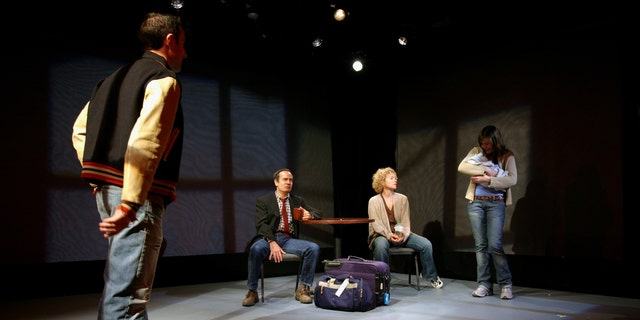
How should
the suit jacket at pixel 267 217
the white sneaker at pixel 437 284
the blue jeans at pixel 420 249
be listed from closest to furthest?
1. the suit jacket at pixel 267 217
2. the blue jeans at pixel 420 249
3. the white sneaker at pixel 437 284

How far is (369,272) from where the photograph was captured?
420cm

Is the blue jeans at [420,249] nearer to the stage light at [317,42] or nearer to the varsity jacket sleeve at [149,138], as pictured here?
the stage light at [317,42]

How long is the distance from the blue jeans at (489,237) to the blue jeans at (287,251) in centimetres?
140

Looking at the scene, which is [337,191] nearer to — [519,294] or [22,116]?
[519,294]

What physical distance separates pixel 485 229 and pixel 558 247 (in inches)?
30.5

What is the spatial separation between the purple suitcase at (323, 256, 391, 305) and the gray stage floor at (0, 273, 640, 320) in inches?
5.4

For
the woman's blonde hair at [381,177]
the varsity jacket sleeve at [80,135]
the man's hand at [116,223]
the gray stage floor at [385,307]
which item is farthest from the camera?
the woman's blonde hair at [381,177]

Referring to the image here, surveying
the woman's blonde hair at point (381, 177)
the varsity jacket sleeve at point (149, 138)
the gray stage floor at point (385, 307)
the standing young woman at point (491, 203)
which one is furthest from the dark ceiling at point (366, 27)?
the varsity jacket sleeve at point (149, 138)

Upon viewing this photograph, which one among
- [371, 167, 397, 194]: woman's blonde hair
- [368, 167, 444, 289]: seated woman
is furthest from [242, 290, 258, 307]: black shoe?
[371, 167, 397, 194]: woman's blonde hair

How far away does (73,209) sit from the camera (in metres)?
4.74

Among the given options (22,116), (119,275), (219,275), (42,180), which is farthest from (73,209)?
(119,275)

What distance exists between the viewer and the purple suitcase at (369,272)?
4121mm

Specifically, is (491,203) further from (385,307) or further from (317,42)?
(317,42)

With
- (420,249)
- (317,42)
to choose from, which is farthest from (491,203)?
(317,42)
